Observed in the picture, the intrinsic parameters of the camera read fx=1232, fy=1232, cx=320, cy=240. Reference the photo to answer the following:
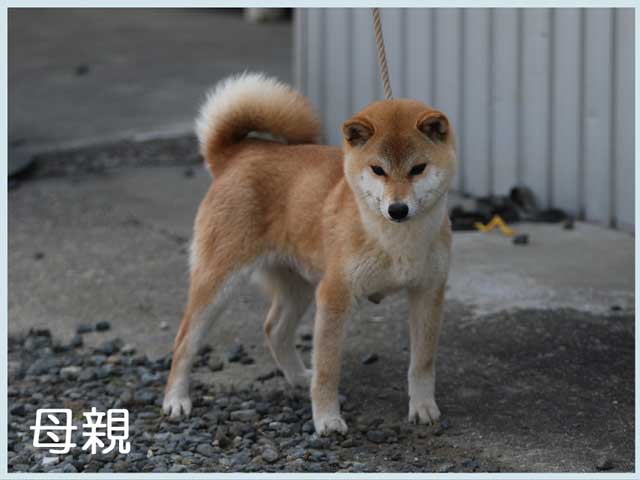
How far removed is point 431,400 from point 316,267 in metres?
0.66

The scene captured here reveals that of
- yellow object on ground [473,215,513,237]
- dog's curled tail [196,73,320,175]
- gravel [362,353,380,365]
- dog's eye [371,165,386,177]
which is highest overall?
dog's curled tail [196,73,320,175]

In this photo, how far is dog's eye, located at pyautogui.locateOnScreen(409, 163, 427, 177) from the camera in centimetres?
409

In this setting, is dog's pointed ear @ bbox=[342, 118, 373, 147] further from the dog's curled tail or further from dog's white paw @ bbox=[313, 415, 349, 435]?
dog's white paw @ bbox=[313, 415, 349, 435]

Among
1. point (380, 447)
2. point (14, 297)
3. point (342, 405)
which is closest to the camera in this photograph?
point (380, 447)

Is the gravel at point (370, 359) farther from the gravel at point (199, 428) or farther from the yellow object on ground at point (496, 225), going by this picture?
the yellow object on ground at point (496, 225)

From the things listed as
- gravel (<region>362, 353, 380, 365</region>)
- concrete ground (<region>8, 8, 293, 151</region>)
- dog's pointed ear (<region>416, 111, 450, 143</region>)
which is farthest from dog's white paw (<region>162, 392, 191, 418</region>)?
concrete ground (<region>8, 8, 293, 151</region>)

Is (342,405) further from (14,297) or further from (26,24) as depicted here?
(26,24)

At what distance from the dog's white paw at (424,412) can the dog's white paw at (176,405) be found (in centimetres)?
87

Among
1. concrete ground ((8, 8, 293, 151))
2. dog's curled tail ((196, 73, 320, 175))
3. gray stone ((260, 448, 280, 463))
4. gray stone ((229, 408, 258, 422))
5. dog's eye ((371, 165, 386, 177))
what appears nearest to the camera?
dog's eye ((371, 165, 386, 177))

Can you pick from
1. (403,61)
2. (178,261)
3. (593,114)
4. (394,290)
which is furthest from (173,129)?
(394,290)

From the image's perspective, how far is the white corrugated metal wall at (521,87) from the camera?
287 inches

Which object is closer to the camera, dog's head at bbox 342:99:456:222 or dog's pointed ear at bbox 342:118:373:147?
dog's head at bbox 342:99:456:222

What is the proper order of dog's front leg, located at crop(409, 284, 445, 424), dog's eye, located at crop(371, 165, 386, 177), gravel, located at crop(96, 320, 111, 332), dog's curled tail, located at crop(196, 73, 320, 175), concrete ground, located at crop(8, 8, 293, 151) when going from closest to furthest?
dog's eye, located at crop(371, 165, 386, 177) < dog's front leg, located at crop(409, 284, 445, 424) < dog's curled tail, located at crop(196, 73, 320, 175) < gravel, located at crop(96, 320, 111, 332) < concrete ground, located at crop(8, 8, 293, 151)

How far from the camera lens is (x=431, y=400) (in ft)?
15.2
